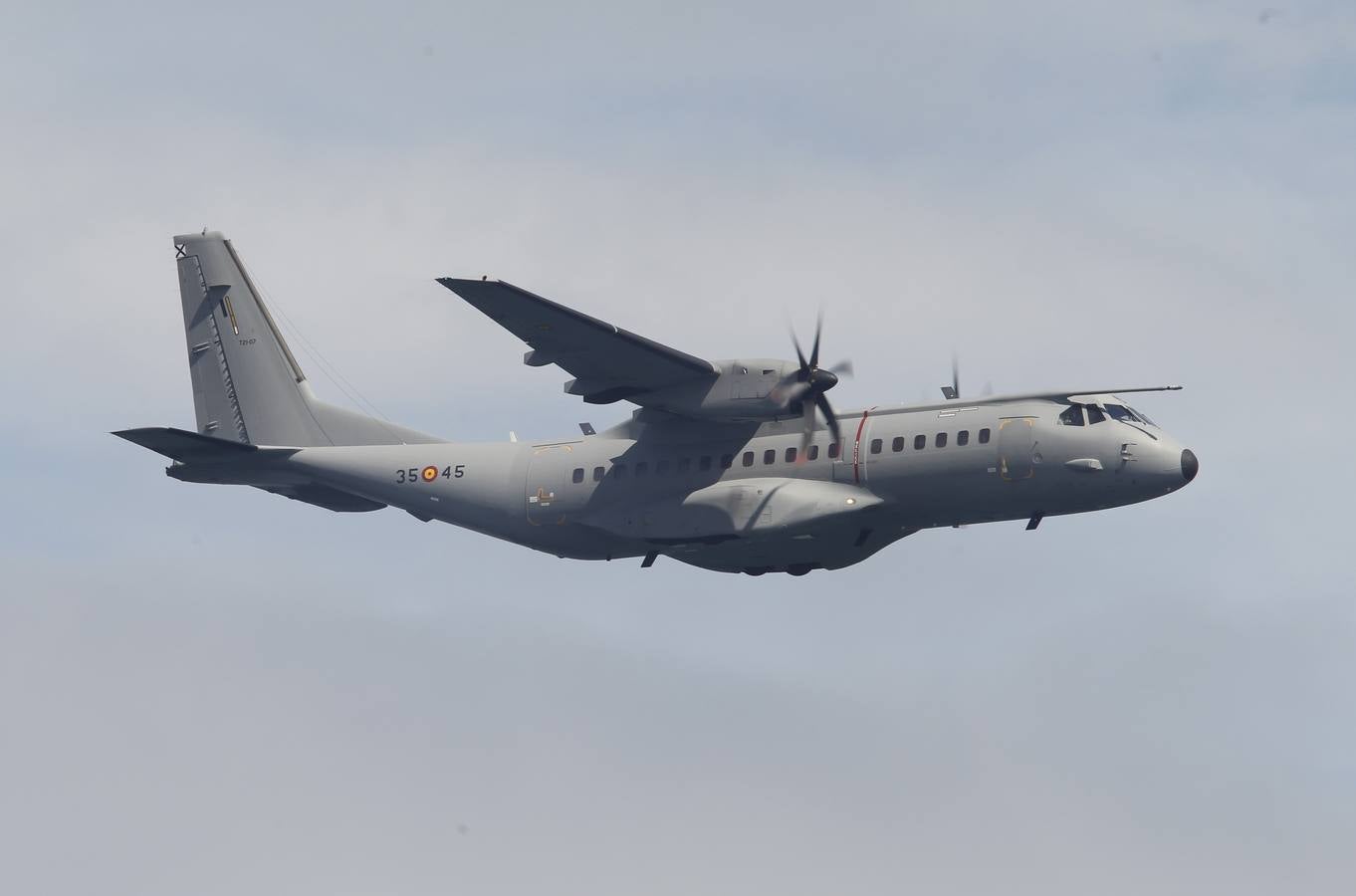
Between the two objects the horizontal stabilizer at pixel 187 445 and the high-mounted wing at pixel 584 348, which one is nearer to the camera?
the high-mounted wing at pixel 584 348

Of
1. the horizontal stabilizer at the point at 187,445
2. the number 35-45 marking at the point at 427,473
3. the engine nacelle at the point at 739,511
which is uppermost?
the horizontal stabilizer at the point at 187,445

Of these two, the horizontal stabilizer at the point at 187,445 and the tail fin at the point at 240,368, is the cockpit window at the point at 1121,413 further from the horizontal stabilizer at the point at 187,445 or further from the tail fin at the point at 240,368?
the horizontal stabilizer at the point at 187,445

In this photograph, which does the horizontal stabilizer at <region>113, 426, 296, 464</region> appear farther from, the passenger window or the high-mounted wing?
the passenger window

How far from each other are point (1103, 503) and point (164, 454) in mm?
19069

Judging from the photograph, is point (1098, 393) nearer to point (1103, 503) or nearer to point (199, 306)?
point (1103, 503)

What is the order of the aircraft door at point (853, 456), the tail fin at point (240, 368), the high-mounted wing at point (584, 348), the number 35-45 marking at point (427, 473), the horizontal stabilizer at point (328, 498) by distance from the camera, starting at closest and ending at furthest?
the high-mounted wing at point (584, 348), the aircraft door at point (853, 456), the number 35-45 marking at point (427, 473), the horizontal stabilizer at point (328, 498), the tail fin at point (240, 368)

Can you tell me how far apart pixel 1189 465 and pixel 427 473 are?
15.3m

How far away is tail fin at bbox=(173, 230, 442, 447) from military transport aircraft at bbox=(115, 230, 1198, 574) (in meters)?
0.86

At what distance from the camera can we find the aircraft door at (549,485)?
120ft

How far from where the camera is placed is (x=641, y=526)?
35.7 meters

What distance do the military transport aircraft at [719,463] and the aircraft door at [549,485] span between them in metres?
0.04

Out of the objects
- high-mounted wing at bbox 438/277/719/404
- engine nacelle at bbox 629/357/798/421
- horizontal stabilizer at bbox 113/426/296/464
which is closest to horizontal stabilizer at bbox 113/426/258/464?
horizontal stabilizer at bbox 113/426/296/464

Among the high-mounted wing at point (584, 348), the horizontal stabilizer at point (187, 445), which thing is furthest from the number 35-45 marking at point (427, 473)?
the high-mounted wing at point (584, 348)

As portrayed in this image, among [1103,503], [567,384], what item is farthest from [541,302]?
[1103,503]
